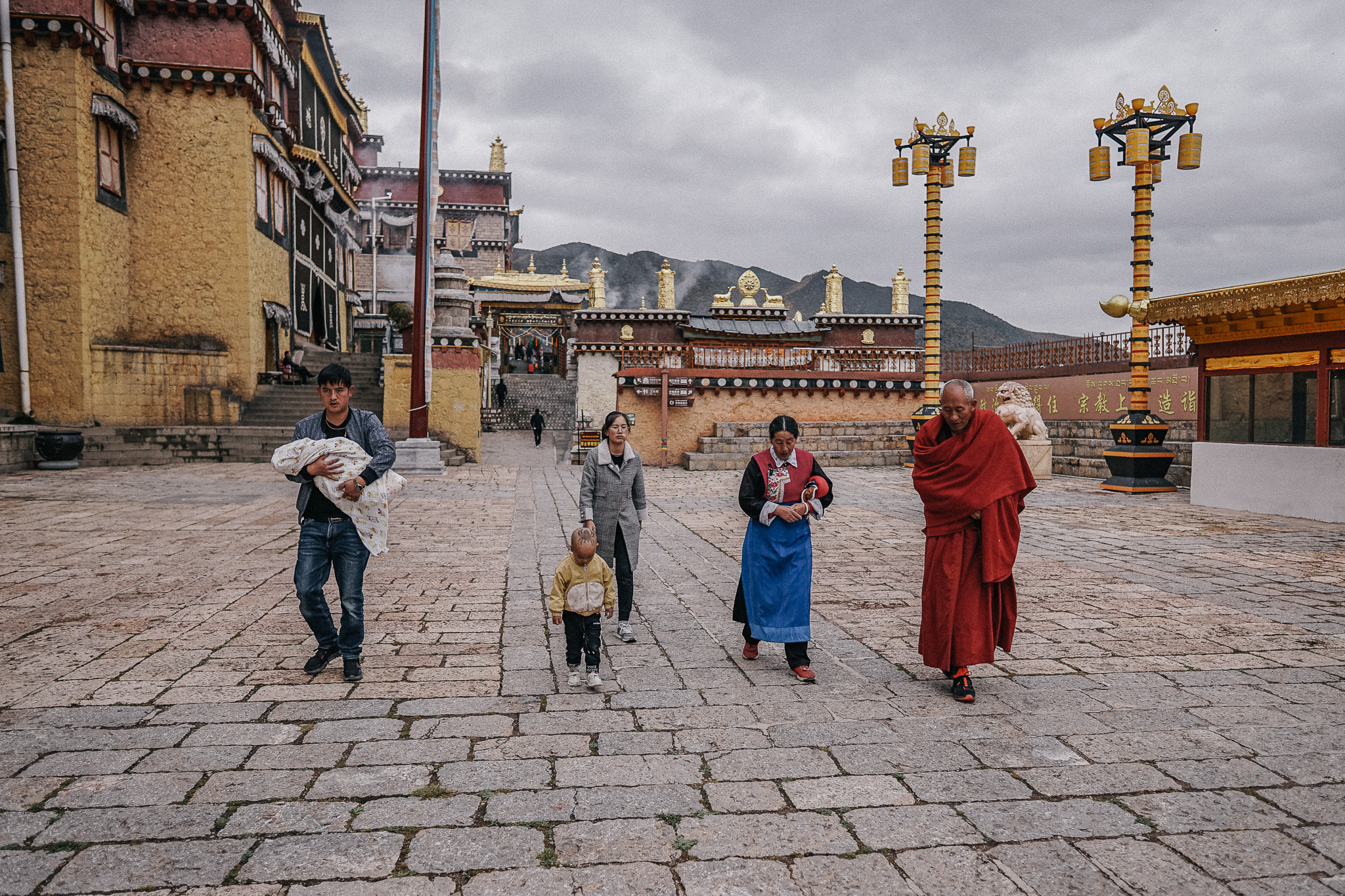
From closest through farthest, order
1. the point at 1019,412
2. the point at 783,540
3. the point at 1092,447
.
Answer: the point at 783,540, the point at 1019,412, the point at 1092,447

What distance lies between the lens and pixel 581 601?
14.2 ft

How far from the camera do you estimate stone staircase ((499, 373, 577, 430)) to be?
106 feet

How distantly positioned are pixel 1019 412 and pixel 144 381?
63.8ft

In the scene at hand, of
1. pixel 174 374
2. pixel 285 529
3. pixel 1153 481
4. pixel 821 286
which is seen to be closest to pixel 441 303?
pixel 174 374

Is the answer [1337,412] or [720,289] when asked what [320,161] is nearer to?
[1337,412]

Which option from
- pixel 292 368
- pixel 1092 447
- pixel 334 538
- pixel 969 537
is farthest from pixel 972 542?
pixel 292 368

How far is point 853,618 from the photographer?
5.84 meters

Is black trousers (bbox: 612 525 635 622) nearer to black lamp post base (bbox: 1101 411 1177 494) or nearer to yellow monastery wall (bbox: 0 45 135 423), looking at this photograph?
black lamp post base (bbox: 1101 411 1177 494)

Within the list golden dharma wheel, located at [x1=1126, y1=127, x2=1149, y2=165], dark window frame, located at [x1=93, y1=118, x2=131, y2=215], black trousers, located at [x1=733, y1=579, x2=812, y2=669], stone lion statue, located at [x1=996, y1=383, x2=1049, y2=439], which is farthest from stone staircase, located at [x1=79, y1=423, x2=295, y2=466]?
golden dharma wheel, located at [x1=1126, y1=127, x2=1149, y2=165]

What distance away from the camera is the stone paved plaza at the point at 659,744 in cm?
260

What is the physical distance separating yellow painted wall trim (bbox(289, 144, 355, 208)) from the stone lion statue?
69.4 ft

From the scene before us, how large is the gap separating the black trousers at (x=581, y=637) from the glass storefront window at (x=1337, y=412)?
10930 millimetres

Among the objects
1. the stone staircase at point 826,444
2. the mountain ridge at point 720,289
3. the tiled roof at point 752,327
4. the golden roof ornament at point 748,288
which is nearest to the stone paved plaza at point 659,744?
the stone staircase at point 826,444

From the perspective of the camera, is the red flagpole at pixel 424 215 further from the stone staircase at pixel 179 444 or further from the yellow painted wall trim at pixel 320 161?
the yellow painted wall trim at pixel 320 161
